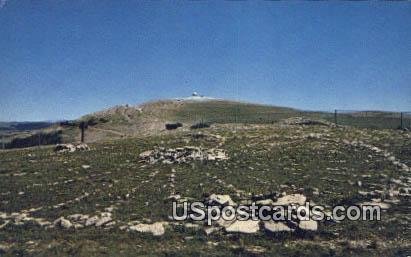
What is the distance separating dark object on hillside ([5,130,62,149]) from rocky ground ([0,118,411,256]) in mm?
15220

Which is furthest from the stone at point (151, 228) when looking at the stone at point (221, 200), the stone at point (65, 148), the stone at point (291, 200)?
the stone at point (65, 148)

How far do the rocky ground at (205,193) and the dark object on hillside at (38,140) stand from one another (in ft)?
49.9

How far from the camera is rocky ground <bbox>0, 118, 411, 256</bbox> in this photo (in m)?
16.3

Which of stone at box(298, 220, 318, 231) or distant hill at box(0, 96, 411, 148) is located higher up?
distant hill at box(0, 96, 411, 148)

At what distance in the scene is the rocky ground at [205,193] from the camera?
1628 cm

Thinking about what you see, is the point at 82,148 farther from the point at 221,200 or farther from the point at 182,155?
the point at 221,200

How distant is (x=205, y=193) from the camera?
815 inches

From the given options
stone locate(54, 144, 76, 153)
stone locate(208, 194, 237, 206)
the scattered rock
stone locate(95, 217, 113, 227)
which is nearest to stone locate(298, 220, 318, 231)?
Result: stone locate(208, 194, 237, 206)

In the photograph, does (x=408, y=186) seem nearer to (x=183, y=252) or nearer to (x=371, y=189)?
(x=371, y=189)

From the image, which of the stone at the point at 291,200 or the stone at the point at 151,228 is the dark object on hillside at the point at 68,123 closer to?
the stone at the point at 151,228

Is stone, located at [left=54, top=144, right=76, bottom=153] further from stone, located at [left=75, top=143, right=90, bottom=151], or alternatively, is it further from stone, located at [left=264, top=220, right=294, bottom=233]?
stone, located at [left=264, top=220, right=294, bottom=233]

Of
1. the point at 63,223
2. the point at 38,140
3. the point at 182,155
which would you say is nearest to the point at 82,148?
the point at 182,155

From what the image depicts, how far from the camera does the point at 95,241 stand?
16.5 meters

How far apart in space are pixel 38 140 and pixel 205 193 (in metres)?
34.6
